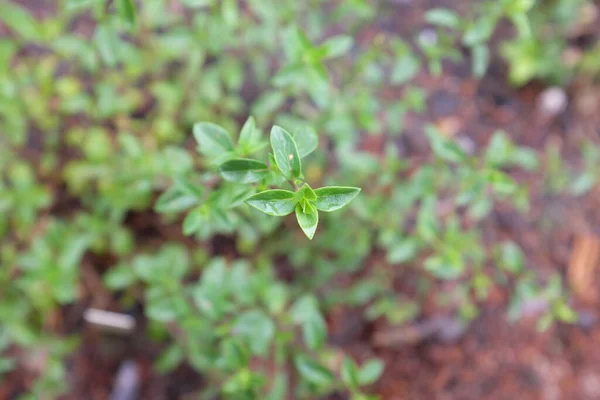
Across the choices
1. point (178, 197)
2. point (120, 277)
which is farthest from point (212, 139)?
point (120, 277)

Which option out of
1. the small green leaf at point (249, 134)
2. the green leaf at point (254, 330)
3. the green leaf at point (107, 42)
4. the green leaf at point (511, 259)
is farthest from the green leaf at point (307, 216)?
the green leaf at point (511, 259)

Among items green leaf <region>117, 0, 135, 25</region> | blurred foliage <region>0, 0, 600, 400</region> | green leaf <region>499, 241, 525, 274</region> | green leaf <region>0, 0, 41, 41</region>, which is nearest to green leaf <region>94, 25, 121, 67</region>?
blurred foliage <region>0, 0, 600, 400</region>

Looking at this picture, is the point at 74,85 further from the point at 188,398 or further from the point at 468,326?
the point at 468,326

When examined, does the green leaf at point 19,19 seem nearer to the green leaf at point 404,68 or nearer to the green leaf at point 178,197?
the green leaf at point 178,197

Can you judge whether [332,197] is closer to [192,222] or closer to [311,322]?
[192,222]

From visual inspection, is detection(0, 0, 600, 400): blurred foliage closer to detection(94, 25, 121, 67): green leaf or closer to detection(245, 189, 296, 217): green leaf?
detection(94, 25, 121, 67): green leaf

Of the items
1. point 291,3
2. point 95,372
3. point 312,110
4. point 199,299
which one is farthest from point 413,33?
point 95,372
